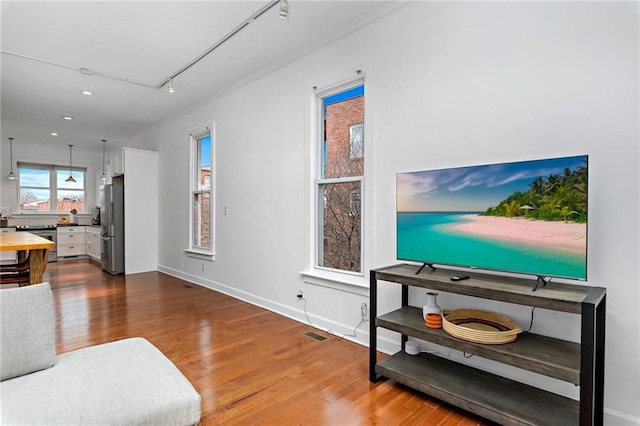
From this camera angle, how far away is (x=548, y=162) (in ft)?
6.02

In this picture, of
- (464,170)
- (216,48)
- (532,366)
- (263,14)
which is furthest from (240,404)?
(216,48)

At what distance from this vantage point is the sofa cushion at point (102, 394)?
3.88 feet

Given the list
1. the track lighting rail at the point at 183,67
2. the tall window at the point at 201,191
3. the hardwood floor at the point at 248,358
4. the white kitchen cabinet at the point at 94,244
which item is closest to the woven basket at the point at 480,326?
the hardwood floor at the point at 248,358

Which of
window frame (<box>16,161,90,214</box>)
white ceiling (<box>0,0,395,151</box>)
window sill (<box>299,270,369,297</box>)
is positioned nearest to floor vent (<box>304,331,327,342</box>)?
window sill (<box>299,270,369,297</box>)

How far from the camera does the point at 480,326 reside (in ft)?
6.90

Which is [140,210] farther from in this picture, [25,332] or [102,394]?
[102,394]

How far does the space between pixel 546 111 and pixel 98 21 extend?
3.68 metres

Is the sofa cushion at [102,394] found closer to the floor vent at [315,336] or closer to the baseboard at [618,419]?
the floor vent at [315,336]

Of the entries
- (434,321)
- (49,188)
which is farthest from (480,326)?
(49,188)

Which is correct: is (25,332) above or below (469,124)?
below

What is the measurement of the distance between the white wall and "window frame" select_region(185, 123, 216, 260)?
844 millimetres

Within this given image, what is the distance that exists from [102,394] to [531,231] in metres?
2.24

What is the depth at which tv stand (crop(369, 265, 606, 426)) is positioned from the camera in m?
1.52

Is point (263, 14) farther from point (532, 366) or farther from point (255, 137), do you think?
point (532, 366)
